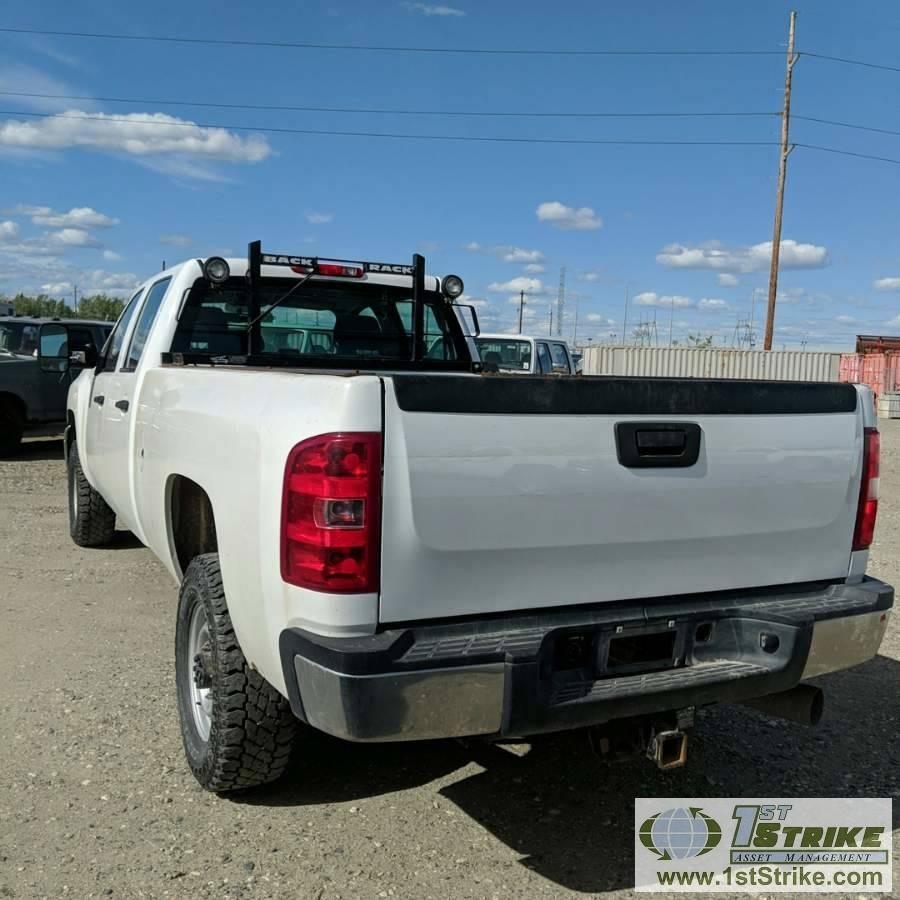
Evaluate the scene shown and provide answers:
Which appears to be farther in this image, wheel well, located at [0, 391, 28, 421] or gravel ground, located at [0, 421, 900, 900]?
wheel well, located at [0, 391, 28, 421]

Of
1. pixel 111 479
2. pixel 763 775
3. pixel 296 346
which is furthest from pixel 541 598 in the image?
pixel 111 479

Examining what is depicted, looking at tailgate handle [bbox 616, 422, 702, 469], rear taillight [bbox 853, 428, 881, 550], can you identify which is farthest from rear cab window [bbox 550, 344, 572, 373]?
tailgate handle [bbox 616, 422, 702, 469]

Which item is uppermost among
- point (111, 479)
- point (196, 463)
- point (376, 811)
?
point (196, 463)

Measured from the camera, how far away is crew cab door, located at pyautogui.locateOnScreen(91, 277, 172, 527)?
4852 mm

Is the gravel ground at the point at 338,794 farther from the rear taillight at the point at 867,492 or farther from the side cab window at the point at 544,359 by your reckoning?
the side cab window at the point at 544,359

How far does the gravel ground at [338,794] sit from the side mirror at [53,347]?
222 cm

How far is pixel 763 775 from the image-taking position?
3.77 m

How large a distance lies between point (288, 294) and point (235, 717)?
106 inches

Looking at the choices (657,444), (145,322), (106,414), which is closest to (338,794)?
(657,444)

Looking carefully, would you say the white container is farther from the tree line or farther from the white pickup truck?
the tree line

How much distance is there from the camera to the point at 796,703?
332cm

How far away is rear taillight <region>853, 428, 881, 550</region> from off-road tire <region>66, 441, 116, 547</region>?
5.50 meters

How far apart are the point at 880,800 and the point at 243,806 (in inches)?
94.3

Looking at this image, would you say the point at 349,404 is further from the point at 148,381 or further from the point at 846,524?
the point at 148,381
